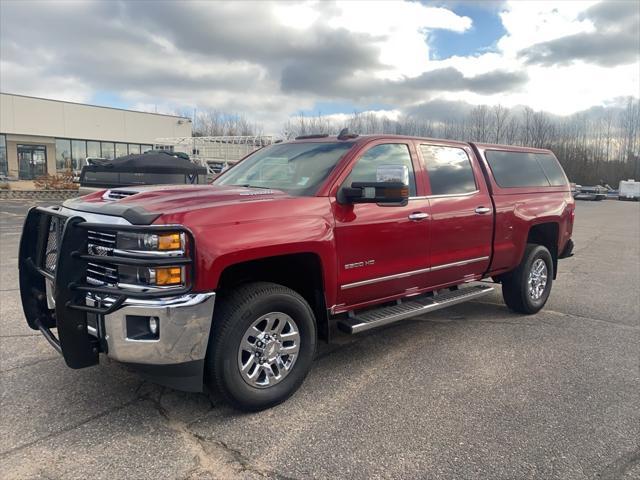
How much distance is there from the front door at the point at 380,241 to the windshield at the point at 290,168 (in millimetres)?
235

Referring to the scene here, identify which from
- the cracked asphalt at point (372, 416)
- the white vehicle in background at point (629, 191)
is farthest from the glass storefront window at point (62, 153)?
the white vehicle in background at point (629, 191)

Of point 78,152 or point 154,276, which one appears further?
point 78,152

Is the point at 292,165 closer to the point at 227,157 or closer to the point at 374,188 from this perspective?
the point at 374,188

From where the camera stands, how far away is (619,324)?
5754mm

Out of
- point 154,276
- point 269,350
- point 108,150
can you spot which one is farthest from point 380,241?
point 108,150

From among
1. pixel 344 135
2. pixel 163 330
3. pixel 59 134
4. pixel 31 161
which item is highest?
pixel 59 134

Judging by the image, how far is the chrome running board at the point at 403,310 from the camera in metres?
4.04

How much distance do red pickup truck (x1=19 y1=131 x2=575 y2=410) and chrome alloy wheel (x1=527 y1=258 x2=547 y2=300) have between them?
0.66 metres

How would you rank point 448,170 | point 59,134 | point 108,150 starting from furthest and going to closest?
point 108,150, point 59,134, point 448,170

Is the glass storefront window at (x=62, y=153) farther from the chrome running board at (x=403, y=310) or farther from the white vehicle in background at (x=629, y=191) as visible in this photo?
the white vehicle in background at (x=629, y=191)

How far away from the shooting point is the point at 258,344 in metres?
3.45

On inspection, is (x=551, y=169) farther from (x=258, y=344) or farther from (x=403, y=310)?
(x=258, y=344)

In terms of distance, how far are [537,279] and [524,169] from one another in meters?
1.33

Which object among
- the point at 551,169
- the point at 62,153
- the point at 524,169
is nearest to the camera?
the point at 524,169
